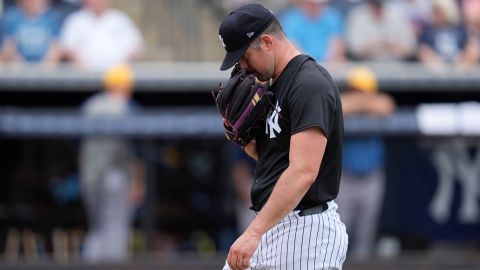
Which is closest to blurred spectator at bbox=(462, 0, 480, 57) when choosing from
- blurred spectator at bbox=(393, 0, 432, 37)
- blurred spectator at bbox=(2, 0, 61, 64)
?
blurred spectator at bbox=(393, 0, 432, 37)

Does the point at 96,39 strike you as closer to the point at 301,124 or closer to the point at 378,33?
the point at 378,33

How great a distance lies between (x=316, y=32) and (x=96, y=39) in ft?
6.26

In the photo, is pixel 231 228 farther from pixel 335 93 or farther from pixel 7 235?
pixel 335 93

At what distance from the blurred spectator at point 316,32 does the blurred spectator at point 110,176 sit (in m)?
1.48

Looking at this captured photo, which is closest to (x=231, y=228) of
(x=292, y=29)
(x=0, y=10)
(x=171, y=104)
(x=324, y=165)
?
(x=171, y=104)

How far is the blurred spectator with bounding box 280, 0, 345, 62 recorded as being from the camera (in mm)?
9031

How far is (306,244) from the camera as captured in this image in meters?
4.03

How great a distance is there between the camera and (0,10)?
30.2 ft

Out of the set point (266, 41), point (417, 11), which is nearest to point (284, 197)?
point (266, 41)

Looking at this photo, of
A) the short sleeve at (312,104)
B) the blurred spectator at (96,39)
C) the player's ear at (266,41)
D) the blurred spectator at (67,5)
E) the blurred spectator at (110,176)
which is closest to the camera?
the short sleeve at (312,104)

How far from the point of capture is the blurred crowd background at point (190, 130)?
883 centimetres

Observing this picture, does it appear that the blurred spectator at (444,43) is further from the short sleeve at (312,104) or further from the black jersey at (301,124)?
the short sleeve at (312,104)

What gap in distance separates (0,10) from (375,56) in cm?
336

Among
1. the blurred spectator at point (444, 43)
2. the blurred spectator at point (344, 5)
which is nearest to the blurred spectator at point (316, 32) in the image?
the blurred spectator at point (344, 5)
